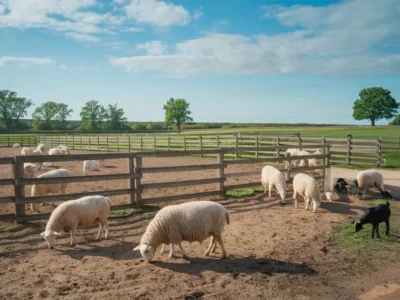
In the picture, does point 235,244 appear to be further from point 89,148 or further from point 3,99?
point 3,99

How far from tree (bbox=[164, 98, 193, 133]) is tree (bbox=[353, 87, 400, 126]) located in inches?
1576

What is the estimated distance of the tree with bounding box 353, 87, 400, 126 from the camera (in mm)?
75688

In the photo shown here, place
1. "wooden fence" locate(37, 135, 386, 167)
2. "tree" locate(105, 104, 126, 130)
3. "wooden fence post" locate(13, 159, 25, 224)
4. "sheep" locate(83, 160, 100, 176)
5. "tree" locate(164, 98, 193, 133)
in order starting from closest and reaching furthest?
"wooden fence post" locate(13, 159, 25, 224) < "sheep" locate(83, 160, 100, 176) < "wooden fence" locate(37, 135, 386, 167) < "tree" locate(164, 98, 193, 133) < "tree" locate(105, 104, 126, 130)

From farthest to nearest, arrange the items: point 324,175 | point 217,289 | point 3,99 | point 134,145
Answer: point 3,99 < point 134,145 < point 324,175 < point 217,289

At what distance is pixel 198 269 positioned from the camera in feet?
16.6

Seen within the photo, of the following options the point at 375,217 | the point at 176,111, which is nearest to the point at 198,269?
the point at 375,217

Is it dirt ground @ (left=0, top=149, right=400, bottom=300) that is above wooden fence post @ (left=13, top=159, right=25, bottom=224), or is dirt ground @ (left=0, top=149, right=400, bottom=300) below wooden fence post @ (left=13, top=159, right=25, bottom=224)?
below

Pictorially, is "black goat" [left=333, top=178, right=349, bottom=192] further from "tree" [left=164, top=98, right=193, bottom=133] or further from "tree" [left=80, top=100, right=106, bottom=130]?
"tree" [left=80, top=100, right=106, bottom=130]

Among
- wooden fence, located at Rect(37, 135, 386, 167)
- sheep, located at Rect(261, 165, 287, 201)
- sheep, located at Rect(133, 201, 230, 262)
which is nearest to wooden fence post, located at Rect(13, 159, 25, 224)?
sheep, located at Rect(133, 201, 230, 262)

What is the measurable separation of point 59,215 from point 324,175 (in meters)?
9.78

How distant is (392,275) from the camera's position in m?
4.95

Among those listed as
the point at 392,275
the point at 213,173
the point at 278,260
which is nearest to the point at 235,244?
the point at 278,260

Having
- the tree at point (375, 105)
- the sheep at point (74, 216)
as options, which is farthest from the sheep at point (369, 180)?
the tree at point (375, 105)

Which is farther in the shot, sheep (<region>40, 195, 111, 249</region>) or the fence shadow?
sheep (<region>40, 195, 111, 249</region>)
